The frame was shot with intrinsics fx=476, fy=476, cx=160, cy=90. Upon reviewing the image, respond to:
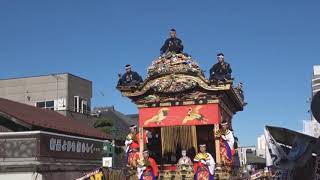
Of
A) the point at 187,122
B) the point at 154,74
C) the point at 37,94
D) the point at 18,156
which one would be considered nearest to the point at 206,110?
the point at 187,122

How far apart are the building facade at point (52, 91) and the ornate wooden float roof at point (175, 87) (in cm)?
2217

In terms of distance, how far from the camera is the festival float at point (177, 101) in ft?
40.0

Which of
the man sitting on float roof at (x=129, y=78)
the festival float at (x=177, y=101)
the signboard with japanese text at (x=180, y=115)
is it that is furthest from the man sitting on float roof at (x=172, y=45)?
the signboard with japanese text at (x=180, y=115)

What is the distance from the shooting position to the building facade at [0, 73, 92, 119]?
3511 centimetres

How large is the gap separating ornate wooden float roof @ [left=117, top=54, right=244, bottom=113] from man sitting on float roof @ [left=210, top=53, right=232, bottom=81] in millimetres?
164

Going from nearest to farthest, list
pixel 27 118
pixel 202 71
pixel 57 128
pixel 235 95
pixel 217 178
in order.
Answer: pixel 217 178
pixel 202 71
pixel 235 95
pixel 27 118
pixel 57 128

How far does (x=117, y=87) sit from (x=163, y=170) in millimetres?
2498

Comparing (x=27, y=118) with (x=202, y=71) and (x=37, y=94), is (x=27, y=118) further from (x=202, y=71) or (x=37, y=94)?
(x=37, y=94)

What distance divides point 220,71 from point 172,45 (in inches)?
67.5

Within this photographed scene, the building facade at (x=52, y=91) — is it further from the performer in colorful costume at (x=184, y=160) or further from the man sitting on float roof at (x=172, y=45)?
the performer in colorful costume at (x=184, y=160)

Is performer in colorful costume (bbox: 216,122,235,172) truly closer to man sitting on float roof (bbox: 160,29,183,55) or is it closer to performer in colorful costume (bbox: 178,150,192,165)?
performer in colorful costume (bbox: 178,150,192,165)

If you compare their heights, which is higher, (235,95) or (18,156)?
(235,95)

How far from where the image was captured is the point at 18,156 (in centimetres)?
1362

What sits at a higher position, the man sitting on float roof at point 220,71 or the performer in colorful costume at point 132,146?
the man sitting on float roof at point 220,71
